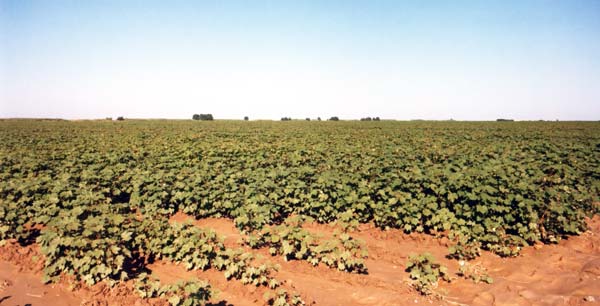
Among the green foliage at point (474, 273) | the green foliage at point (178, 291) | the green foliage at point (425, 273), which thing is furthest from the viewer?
the green foliage at point (474, 273)

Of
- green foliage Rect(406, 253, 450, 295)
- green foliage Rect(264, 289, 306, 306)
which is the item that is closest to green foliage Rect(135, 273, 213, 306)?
green foliage Rect(264, 289, 306, 306)

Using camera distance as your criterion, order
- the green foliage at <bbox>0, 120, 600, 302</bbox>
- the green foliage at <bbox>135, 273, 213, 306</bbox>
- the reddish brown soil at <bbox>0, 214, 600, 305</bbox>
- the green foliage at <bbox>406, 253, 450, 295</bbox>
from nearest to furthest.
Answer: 1. the green foliage at <bbox>135, 273, 213, 306</bbox>
2. the reddish brown soil at <bbox>0, 214, 600, 305</bbox>
3. the green foliage at <bbox>406, 253, 450, 295</bbox>
4. the green foliage at <bbox>0, 120, 600, 302</bbox>

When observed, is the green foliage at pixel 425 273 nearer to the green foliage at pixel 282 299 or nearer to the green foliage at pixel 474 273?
the green foliage at pixel 474 273

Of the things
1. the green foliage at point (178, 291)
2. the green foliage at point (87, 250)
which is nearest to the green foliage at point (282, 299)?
the green foliage at point (178, 291)

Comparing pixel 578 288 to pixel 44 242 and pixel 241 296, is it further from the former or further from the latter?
pixel 44 242

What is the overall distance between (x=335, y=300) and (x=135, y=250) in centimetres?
401

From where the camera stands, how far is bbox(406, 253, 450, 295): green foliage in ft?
17.6

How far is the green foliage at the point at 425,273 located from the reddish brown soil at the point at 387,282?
0.12 metres

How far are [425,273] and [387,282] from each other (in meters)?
0.64

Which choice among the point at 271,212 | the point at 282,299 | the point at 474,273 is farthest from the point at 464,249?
the point at 271,212

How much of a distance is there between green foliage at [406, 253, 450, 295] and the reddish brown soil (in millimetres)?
125

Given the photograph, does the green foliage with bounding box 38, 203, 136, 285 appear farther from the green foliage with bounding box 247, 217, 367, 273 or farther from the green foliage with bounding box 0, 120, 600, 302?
the green foliage with bounding box 247, 217, 367, 273

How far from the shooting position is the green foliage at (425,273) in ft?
17.6

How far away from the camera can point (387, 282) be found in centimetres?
564
